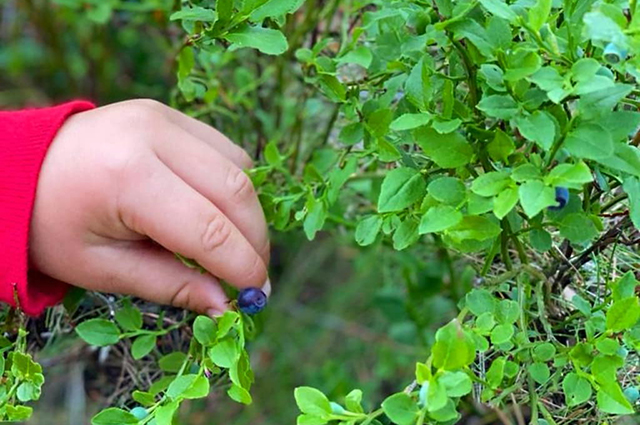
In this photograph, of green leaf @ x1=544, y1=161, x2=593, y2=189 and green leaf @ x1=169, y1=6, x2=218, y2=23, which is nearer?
green leaf @ x1=544, y1=161, x2=593, y2=189

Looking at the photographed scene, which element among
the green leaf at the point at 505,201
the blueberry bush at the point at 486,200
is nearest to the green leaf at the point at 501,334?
the blueberry bush at the point at 486,200

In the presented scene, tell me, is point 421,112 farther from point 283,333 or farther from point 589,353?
point 283,333

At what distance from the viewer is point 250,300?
0.84 m

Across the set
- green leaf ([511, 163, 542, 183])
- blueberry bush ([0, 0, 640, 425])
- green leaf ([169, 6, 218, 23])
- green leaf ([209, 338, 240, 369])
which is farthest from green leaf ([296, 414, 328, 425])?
green leaf ([169, 6, 218, 23])

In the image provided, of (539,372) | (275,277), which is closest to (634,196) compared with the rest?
(539,372)

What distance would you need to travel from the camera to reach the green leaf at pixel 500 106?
24.0 inches

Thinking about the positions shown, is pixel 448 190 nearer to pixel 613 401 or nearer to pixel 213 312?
pixel 613 401

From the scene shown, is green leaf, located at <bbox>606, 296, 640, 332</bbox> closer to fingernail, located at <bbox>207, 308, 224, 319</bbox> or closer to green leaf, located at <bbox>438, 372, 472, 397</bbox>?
green leaf, located at <bbox>438, 372, 472, 397</bbox>

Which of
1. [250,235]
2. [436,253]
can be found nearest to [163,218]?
[250,235]

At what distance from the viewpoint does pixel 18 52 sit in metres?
1.82

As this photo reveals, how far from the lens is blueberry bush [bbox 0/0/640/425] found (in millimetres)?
587

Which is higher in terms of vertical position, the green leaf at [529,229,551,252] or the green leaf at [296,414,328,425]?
the green leaf at [529,229,551,252]

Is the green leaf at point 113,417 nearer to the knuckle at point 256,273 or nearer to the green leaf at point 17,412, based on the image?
the green leaf at point 17,412

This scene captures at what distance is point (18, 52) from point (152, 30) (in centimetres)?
32
